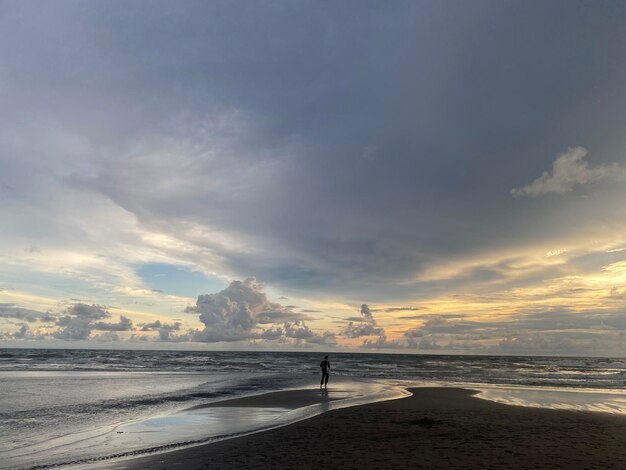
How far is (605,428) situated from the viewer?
16.8 metres

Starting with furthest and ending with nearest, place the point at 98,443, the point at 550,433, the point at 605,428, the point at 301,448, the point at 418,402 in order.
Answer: the point at 418,402 < the point at 605,428 < the point at 550,433 < the point at 98,443 < the point at 301,448

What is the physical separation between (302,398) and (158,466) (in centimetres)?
1741

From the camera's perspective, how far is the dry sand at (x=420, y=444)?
35.3 ft

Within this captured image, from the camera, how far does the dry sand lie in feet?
35.3

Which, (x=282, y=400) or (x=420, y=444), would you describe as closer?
(x=420, y=444)

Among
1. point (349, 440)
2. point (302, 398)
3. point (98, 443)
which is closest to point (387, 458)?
point (349, 440)

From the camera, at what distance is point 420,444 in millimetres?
13008

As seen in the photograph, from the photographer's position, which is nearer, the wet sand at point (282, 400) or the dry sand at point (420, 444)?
the dry sand at point (420, 444)

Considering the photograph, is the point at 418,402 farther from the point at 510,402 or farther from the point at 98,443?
the point at 98,443

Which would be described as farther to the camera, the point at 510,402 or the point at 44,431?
the point at 510,402

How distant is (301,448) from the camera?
1238 centimetres

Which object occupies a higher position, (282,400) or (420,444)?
(282,400)

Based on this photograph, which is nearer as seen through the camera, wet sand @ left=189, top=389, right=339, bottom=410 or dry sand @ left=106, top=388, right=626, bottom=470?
dry sand @ left=106, top=388, right=626, bottom=470

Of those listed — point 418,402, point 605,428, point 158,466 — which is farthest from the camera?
point 418,402
